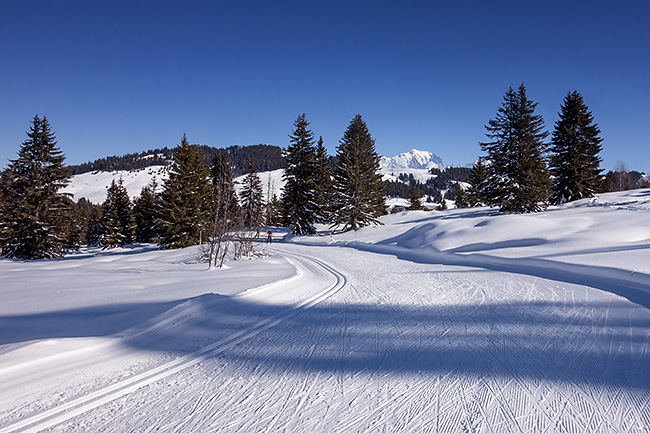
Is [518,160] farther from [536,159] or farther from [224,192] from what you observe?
[224,192]

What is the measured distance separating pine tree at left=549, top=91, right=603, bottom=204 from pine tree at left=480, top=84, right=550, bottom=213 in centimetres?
435

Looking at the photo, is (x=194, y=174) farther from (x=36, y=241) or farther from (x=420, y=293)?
(x=420, y=293)

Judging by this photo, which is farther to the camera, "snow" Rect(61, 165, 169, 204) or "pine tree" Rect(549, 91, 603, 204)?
"snow" Rect(61, 165, 169, 204)

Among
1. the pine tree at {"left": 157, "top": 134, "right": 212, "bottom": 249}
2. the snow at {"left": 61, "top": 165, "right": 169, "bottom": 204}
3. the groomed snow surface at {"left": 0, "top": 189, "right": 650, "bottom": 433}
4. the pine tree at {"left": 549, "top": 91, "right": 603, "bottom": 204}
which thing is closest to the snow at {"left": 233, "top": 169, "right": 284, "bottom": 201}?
the pine tree at {"left": 157, "top": 134, "right": 212, "bottom": 249}

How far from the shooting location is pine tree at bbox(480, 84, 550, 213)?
2252 centimetres

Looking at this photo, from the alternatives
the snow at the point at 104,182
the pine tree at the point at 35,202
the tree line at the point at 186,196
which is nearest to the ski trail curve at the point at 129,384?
the tree line at the point at 186,196

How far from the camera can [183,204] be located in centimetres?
2662

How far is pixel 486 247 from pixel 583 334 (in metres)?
9.42

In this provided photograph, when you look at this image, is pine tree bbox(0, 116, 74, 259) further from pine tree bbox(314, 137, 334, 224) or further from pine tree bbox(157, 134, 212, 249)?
pine tree bbox(314, 137, 334, 224)

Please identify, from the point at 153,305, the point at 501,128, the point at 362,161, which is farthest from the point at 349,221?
the point at 153,305

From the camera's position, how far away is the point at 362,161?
2869 centimetres

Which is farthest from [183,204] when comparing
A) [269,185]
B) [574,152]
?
[574,152]

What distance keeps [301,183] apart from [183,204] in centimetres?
1058

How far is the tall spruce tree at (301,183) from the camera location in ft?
95.3
